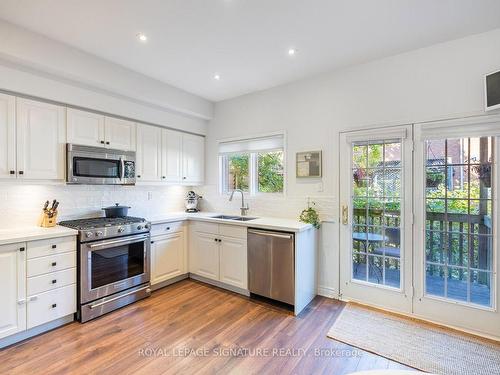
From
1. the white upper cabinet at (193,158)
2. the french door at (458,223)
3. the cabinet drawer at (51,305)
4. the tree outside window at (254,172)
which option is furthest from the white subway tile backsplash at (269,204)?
the cabinet drawer at (51,305)

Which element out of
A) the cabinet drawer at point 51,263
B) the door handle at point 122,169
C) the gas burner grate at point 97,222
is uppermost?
the door handle at point 122,169

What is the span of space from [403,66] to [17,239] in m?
4.02

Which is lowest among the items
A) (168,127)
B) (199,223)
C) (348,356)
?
(348,356)

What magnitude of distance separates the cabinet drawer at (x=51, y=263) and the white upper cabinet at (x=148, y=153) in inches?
50.4

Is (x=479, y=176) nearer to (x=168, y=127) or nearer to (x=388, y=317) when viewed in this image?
(x=388, y=317)

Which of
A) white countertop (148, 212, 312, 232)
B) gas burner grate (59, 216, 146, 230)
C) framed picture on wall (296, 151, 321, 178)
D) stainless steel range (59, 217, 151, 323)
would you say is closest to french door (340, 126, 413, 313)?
framed picture on wall (296, 151, 321, 178)

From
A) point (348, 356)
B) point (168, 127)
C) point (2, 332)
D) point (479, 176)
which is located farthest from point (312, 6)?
point (2, 332)

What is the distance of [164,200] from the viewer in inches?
165

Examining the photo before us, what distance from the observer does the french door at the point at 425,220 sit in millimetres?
2424

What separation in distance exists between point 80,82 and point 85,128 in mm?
489

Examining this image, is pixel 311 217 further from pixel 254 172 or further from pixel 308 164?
pixel 254 172

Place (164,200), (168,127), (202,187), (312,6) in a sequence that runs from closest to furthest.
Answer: (312,6) → (168,127) → (164,200) → (202,187)

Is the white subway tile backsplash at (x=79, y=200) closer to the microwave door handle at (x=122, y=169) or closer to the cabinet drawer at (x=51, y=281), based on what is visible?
the microwave door handle at (x=122, y=169)

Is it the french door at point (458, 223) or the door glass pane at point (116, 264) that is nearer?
the french door at point (458, 223)
